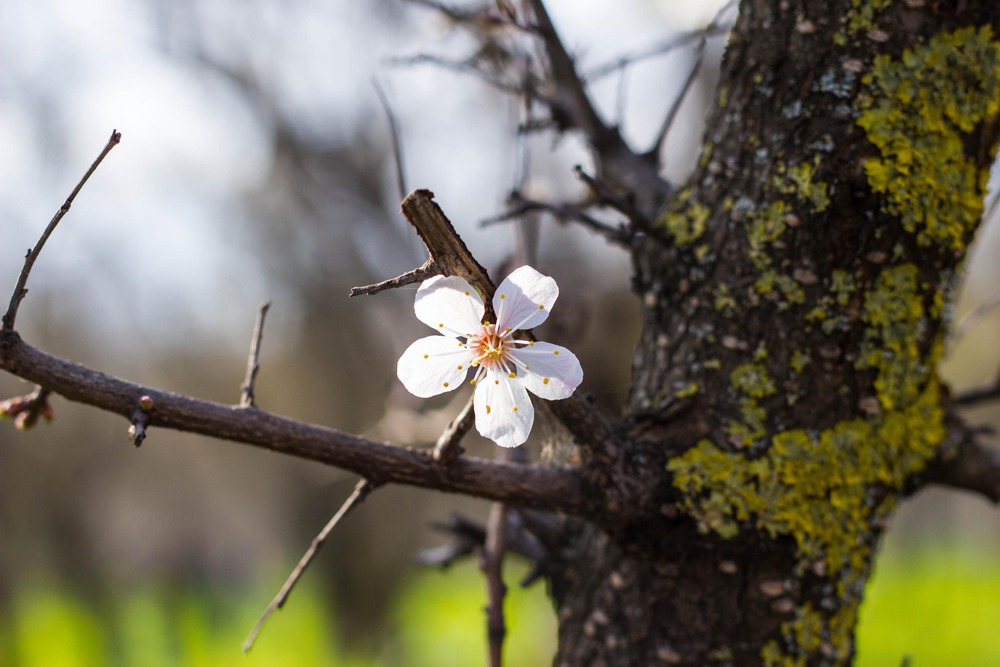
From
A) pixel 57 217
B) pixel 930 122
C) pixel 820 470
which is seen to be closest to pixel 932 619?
pixel 820 470

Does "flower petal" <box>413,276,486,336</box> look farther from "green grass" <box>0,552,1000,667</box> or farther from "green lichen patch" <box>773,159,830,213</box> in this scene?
"green grass" <box>0,552,1000,667</box>

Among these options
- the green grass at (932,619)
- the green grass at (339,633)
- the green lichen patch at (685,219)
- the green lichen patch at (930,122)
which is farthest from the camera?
the green grass at (932,619)

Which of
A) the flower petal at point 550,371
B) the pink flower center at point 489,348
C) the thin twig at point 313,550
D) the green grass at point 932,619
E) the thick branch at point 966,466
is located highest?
the green grass at point 932,619

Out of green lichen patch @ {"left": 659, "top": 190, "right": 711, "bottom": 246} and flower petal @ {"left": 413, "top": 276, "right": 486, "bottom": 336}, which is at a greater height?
green lichen patch @ {"left": 659, "top": 190, "right": 711, "bottom": 246}

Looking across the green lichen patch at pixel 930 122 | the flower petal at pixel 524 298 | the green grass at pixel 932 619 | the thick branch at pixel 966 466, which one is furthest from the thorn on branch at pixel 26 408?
the green grass at pixel 932 619

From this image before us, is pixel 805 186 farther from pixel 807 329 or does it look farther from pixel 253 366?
pixel 253 366

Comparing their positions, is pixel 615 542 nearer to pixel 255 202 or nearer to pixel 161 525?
pixel 255 202

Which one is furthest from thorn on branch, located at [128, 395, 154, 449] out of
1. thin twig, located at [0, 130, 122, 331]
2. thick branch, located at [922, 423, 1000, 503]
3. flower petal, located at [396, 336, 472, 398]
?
thick branch, located at [922, 423, 1000, 503]

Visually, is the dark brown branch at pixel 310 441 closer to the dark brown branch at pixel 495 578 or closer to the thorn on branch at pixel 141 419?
the thorn on branch at pixel 141 419
